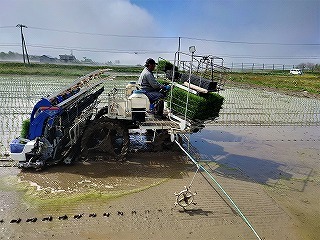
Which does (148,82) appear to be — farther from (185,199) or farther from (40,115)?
(185,199)

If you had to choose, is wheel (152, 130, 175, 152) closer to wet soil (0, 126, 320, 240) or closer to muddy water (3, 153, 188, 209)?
wet soil (0, 126, 320, 240)

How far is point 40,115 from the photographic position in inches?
292

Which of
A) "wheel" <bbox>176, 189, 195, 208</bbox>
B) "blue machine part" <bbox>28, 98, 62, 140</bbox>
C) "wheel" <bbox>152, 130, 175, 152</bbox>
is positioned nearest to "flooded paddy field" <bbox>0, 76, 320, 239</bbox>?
"wheel" <bbox>176, 189, 195, 208</bbox>

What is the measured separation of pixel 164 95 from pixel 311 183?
4.72 meters

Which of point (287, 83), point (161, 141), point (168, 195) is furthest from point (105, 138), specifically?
point (287, 83)

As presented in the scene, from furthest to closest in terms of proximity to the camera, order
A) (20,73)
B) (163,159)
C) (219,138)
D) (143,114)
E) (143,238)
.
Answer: (20,73)
(219,138)
(163,159)
(143,114)
(143,238)

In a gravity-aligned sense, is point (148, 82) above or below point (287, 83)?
above

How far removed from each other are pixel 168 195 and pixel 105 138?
2600 mm

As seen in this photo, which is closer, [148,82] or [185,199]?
[185,199]

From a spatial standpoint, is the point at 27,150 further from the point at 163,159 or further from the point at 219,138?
the point at 219,138

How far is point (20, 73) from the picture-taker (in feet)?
109

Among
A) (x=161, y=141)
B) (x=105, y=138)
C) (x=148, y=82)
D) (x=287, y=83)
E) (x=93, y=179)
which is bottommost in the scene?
(x=93, y=179)

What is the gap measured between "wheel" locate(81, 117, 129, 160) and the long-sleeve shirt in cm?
134

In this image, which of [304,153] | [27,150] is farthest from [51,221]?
[304,153]
